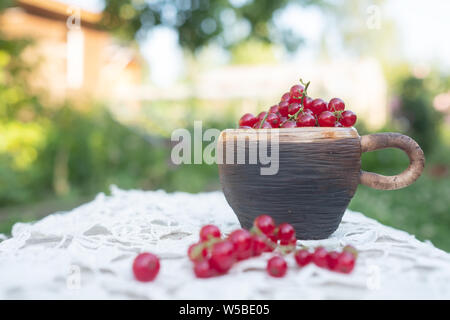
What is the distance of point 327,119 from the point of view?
104 cm

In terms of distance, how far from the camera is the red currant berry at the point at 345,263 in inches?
31.1

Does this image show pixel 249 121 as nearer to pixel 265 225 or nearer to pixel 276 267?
pixel 265 225

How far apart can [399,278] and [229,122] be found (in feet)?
17.1

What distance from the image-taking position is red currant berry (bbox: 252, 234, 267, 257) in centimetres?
88

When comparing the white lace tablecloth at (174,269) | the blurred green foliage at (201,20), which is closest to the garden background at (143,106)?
the blurred green foliage at (201,20)

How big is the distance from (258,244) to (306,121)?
13.2 inches

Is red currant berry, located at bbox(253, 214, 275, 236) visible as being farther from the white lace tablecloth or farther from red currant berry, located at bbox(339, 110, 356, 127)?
red currant berry, located at bbox(339, 110, 356, 127)

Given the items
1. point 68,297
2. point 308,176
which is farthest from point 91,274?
point 308,176

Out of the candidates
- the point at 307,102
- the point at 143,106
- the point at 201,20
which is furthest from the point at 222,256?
the point at 143,106

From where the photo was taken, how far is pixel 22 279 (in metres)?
0.78

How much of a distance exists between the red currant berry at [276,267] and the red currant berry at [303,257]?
0.20ft

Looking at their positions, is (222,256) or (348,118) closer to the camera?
(222,256)

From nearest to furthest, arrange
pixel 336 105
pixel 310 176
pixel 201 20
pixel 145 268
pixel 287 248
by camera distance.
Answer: pixel 145 268
pixel 287 248
pixel 310 176
pixel 336 105
pixel 201 20

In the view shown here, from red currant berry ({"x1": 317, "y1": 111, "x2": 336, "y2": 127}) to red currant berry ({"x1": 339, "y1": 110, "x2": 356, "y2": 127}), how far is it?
57 mm
